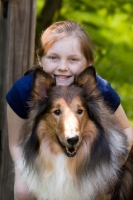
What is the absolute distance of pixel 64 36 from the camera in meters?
6.14

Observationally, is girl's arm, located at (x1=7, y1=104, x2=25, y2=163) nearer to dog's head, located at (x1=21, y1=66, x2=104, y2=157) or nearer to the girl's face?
dog's head, located at (x1=21, y1=66, x2=104, y2=157)

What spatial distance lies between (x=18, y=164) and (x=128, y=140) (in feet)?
3.19

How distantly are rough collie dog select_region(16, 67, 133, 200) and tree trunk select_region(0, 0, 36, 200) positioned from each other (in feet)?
2.78

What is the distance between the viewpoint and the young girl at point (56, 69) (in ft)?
20.0

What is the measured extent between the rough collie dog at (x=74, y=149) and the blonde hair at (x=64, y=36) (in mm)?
376

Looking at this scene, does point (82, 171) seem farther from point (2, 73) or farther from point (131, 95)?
point (131, 95)

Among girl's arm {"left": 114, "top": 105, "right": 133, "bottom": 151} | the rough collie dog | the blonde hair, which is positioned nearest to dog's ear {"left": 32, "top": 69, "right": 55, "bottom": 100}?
the rough collie dog

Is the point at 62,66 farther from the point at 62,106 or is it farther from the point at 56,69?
the point at 62,106

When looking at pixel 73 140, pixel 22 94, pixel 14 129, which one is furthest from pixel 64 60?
pixel 73 140

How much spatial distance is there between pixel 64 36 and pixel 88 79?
49cm

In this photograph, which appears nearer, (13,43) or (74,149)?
(74,149)

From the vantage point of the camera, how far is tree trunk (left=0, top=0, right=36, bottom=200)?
21.7ft

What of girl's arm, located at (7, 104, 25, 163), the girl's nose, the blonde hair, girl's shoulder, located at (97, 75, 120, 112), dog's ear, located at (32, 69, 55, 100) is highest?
the blonde hair

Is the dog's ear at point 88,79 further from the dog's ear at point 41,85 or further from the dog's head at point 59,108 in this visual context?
the dog's ear at point 41,85
